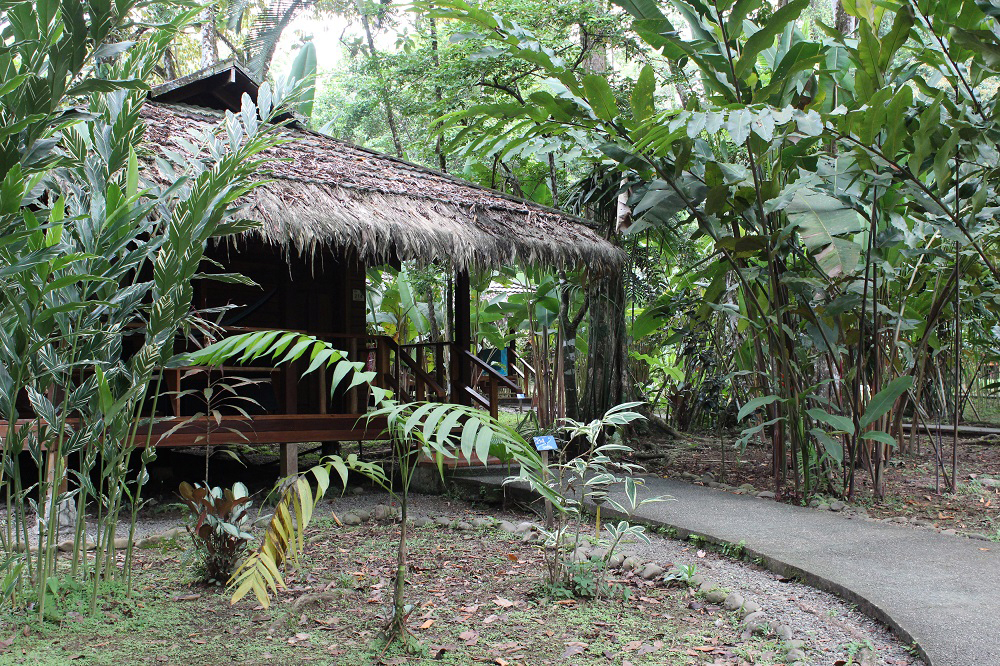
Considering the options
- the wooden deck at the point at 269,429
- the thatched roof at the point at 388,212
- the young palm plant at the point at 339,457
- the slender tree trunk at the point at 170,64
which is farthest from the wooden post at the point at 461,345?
the slender tree trunk at the point at 170,64

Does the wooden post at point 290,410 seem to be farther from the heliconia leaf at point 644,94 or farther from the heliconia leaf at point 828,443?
the heliconia leaf at point 828,443

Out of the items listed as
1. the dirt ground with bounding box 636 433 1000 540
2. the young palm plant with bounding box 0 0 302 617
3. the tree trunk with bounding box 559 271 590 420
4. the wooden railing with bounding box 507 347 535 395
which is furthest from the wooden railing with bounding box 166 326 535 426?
the wooden railing with bounding box 507 347 535 395

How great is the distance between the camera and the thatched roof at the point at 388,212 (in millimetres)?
5539

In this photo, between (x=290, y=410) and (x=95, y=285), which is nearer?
(x=95, y=285)

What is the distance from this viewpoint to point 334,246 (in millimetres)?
6777

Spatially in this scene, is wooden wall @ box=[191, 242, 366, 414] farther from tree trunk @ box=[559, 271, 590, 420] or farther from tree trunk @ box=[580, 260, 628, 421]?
tree trunk @ box=[580, 260, 628, 421]

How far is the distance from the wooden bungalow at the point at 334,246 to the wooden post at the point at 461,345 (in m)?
0.01

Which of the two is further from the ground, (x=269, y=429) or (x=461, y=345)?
(x=461, y=345)

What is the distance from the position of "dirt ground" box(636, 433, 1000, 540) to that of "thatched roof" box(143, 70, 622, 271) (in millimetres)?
2062

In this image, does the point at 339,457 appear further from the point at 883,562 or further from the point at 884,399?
the point at 884,399

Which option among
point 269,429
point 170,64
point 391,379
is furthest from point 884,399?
point 170,64

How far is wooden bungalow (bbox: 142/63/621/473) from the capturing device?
5641mm

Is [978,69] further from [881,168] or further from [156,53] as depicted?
[156,53]

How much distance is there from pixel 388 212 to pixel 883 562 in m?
4.02
